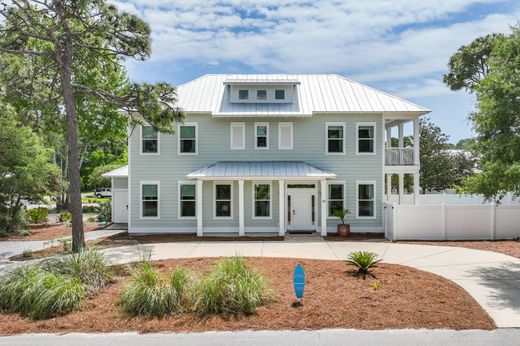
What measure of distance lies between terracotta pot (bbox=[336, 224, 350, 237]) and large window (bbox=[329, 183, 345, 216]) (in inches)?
39.4

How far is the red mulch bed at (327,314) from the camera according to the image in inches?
301

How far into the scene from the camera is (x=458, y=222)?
59.6 ft

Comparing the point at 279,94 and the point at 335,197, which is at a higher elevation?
the point at 279,94

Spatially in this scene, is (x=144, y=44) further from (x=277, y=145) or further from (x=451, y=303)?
(x=451, y=303)

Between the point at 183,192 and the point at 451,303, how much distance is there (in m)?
14.3

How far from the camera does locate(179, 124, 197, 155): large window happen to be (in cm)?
2044

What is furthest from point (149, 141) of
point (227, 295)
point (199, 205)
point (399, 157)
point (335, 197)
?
point (227, 295)

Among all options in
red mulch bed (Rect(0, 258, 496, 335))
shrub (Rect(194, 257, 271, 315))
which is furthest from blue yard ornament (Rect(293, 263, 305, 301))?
shrub (Rect(194, 257, 271, 315))

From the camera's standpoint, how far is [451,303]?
8.71 metres

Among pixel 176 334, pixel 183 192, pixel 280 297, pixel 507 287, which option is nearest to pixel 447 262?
pixel 507 287

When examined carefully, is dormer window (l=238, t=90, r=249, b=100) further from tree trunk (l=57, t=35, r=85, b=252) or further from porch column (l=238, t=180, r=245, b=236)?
tree trunk (l=57, t=35, r=85, b=252)

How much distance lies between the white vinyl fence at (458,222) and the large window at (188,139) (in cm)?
1010

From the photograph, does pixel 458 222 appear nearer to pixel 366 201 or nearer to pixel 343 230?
pixel 366 201

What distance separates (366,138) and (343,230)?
4.78 meters
